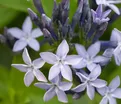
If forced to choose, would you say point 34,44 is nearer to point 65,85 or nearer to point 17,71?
point 17,71

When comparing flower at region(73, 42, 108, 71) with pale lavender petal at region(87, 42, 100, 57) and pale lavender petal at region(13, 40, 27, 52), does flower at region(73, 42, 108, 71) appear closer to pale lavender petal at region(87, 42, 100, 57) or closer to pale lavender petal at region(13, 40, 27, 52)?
pale lavender petal at region(87, 42, 100, 57)

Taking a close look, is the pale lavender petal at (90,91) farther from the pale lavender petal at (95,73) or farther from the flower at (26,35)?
the flower at (26,35)

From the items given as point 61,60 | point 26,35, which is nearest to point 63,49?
point 61,60

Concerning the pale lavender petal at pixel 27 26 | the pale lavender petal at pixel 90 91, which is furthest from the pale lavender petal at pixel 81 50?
the pale lavender petal at pixel 27 26

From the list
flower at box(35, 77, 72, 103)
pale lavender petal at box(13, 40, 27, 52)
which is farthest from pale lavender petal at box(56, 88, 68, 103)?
pale lavender petal at box(13, 40, 27, 52)

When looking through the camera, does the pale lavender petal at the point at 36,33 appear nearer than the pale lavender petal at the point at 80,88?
No
